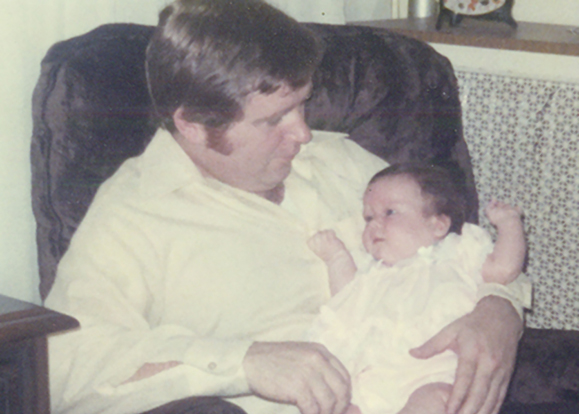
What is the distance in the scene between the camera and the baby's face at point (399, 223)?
1.34m

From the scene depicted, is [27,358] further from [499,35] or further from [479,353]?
[499,35]

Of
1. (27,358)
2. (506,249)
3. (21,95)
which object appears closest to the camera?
(27,358)

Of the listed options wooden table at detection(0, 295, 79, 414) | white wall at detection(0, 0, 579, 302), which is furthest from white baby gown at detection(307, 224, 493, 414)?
white wall at detection(0, 0, 579, 302)

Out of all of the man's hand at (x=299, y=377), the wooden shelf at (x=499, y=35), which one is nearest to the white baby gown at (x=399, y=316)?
the man's hand at (x=299, y=377)

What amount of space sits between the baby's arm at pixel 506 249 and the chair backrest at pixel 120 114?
234 mm

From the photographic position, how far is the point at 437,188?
137 centimetres

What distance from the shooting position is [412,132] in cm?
160

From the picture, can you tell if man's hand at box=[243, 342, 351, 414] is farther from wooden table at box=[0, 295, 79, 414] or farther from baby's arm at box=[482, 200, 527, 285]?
baby's arm at box=[482, 200, 527, 285]

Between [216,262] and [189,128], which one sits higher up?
[189,128]

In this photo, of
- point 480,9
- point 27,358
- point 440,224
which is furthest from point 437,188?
point 480,9

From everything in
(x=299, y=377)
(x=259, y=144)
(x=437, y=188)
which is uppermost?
(x=259, y=144)

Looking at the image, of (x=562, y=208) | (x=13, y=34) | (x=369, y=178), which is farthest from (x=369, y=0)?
(x=13, y=34)

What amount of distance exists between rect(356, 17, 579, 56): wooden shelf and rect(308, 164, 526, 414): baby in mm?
821

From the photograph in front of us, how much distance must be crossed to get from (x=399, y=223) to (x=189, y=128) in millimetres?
443
